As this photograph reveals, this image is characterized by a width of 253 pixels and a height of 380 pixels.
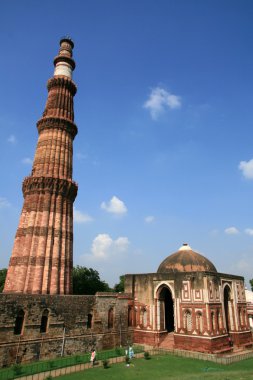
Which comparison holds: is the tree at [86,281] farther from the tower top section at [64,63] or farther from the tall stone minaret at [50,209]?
the tower top section at [64,63]

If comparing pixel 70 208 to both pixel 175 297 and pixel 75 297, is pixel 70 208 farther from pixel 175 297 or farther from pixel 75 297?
pixel 175 297

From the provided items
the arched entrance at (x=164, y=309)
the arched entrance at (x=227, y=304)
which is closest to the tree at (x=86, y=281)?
the arched entrance at (x=164, y=309)

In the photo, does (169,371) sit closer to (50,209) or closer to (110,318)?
(110,318)

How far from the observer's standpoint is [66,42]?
3559cm

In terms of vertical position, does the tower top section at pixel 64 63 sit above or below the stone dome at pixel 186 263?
above

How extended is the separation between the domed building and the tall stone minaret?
273 inches

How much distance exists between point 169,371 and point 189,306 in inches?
259

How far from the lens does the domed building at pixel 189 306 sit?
22591 mm

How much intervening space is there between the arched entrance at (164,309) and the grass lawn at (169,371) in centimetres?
434

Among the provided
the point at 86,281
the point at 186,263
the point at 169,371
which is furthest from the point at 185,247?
the point at 86,281

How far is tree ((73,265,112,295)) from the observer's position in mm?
43875

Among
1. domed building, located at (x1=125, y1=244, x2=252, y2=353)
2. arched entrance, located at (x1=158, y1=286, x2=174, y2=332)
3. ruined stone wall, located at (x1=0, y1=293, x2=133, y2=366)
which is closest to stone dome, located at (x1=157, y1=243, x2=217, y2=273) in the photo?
domed building, located at (x1=125, y1=244, x2=252, y2=353)

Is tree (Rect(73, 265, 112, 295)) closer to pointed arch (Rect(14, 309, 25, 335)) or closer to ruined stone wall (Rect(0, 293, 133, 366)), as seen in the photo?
ruined stone wall (Rect(0, 293, 133, 366))

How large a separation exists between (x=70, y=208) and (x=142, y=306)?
11.4m
